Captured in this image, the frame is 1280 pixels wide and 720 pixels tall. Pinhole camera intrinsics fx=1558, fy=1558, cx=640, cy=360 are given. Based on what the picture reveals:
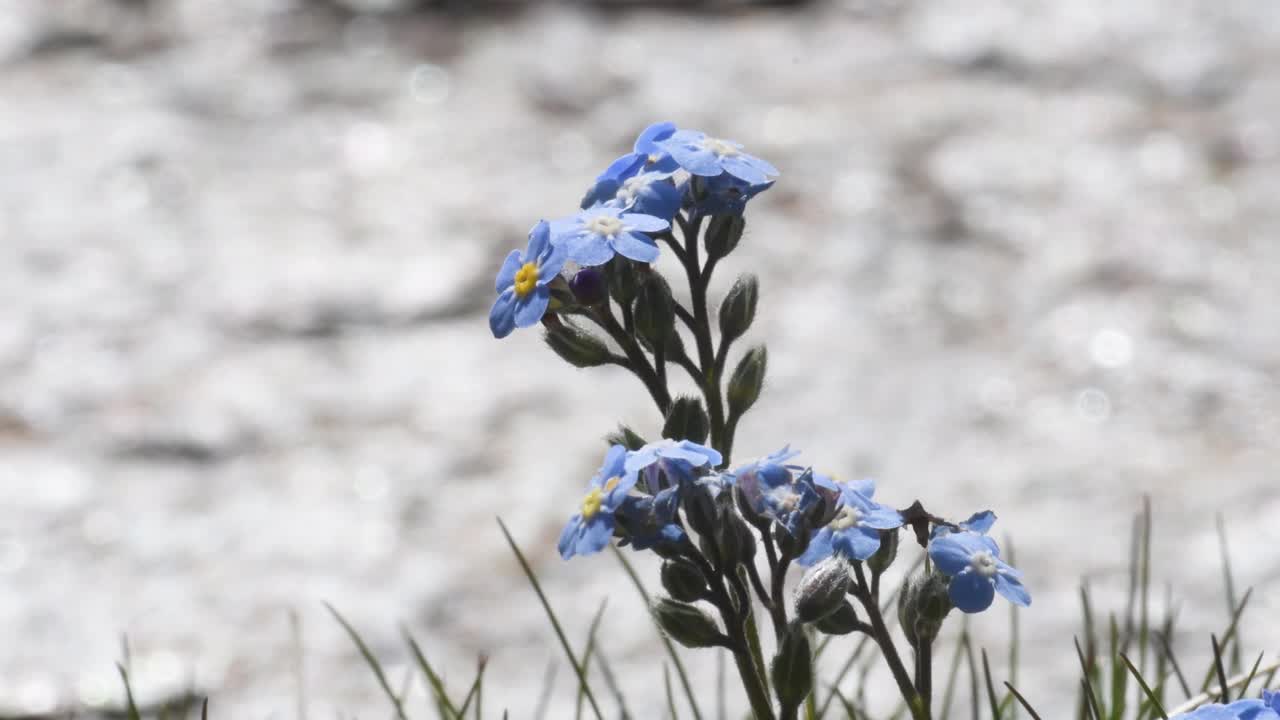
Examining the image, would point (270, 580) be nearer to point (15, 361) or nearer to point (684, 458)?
point (15, 361)

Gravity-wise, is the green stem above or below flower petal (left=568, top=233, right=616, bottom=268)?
below

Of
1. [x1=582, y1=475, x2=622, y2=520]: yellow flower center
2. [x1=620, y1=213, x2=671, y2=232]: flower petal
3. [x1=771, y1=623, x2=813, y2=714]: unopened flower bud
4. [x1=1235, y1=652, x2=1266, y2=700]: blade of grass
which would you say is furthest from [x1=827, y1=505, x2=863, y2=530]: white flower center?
[x1=1235, y1=652, x2=1266, y2=700]: blade of grass

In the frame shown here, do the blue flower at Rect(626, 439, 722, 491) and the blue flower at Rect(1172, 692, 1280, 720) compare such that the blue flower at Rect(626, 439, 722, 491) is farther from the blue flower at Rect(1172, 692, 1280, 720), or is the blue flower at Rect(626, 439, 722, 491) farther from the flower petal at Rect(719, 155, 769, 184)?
the blue flower at Rect(1172, 692, 1280, 720)

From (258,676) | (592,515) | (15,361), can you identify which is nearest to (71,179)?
(15,361)

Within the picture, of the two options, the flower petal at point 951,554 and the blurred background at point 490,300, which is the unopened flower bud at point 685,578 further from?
the blurred background at point 490,300

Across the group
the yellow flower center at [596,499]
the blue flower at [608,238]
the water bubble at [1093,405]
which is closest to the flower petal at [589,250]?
the blue flower at [608,238]

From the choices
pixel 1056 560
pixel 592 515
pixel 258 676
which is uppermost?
pixel 592 515

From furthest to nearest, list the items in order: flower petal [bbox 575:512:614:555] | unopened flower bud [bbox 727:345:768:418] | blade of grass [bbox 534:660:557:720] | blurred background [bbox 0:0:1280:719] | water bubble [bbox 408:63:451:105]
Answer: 1. water bubble [bbox 408:63:451:105]
2. blurred background [bbox 0:0:1280:719]
3. blade of grass [bbox 534:660:557:720]
4. unopened flower bud [bbox 727:345:768:418]
5. flower petal [bbox 575:512:614:555]
